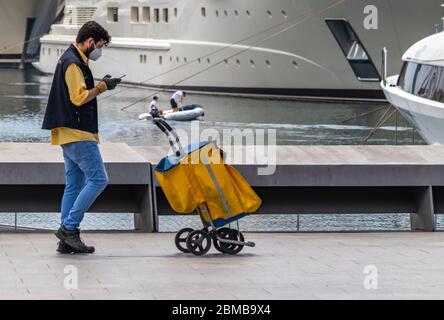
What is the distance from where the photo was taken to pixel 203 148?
28.6 feet

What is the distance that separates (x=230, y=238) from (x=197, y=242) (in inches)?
9.7

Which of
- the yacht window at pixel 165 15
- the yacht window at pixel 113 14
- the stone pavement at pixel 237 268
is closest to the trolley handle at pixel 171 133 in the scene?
the stone pavement at pixel 237 268

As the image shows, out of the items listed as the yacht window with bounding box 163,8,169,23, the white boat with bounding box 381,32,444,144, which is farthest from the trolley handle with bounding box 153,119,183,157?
the yacht window with bounding box 163,8,169,23

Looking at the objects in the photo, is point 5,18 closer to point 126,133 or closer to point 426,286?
point 126,133

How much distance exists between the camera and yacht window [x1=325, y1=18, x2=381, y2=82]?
2115 inches

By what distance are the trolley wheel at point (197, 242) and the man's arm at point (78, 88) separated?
1062 millimetres

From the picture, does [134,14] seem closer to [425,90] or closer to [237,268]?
[425,90]

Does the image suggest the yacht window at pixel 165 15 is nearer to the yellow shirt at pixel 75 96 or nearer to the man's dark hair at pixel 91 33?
the man's dark hair at pixel 91 33

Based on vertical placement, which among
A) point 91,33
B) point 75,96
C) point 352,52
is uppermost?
point 91,33

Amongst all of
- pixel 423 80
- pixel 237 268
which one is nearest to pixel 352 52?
pixel 423 80

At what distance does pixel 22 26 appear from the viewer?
97.9m

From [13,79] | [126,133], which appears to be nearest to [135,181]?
[126,133]

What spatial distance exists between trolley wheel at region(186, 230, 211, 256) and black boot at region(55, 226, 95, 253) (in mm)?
636

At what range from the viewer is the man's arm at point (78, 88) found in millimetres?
8672
